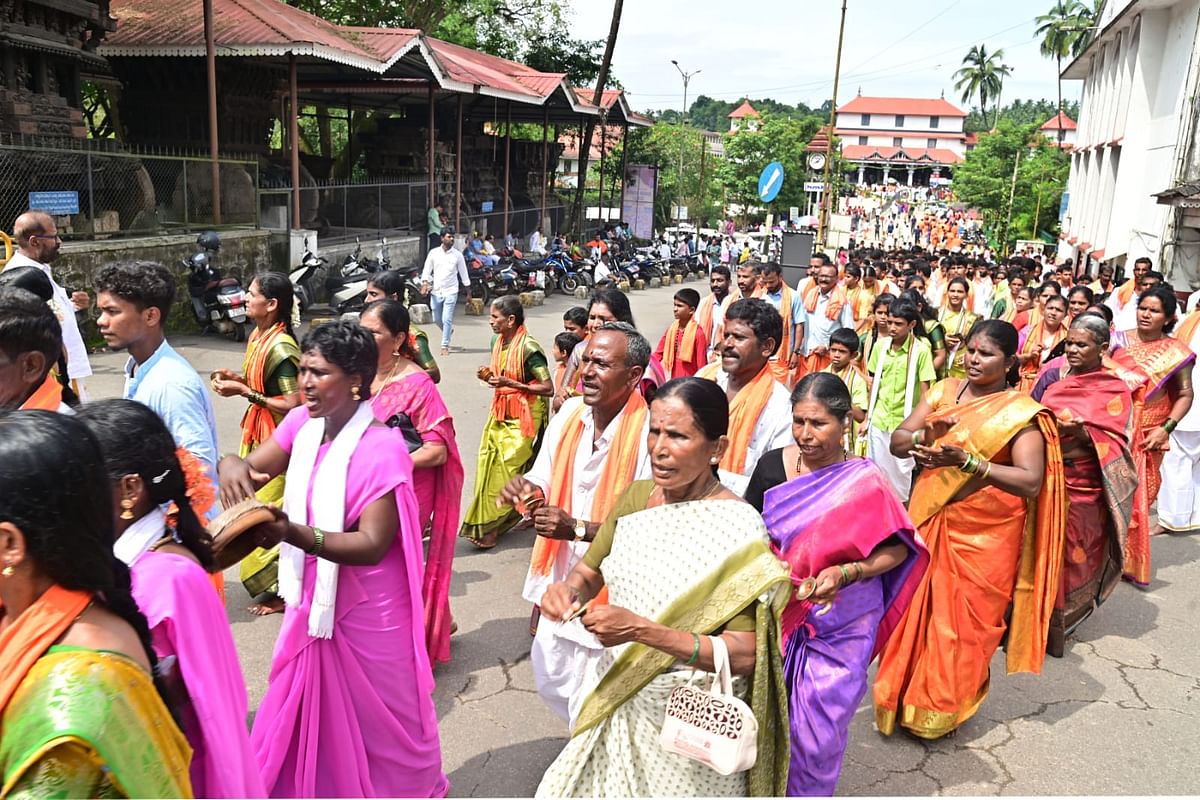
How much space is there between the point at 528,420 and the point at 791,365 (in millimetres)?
2954

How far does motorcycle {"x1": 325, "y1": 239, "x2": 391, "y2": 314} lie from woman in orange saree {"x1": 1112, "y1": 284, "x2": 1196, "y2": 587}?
9719 mm

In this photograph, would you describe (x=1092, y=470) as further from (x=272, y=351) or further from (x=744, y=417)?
(x=272, y=351)

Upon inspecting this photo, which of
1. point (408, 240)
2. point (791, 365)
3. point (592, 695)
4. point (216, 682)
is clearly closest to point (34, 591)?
point (216, 682)

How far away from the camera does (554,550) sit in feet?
12.4

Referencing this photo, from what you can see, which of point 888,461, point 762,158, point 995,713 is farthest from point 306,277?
point 762,158

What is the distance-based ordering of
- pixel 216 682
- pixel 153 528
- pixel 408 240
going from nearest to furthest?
pixel 216 682 < pixel 153 528 < pixel 408 240

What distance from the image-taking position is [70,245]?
10430 millimetres

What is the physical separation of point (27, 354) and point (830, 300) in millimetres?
8248

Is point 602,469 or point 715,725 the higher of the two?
point 602,469

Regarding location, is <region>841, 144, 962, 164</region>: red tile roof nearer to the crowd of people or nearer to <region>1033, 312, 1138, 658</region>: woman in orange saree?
<region>1033, 312, 1138, 658</region>: woman in orange saree

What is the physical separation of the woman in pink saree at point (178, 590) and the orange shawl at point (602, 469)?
1630 mm

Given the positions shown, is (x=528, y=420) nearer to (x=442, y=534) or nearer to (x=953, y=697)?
(x=442, y=534)

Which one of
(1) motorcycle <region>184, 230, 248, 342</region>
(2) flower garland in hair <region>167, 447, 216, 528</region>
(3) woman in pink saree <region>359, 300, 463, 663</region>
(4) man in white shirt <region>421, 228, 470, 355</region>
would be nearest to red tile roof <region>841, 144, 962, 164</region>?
(4) man in white shirt <region>421, 228, 470, 355</region>

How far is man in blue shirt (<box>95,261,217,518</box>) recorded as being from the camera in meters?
3.22
